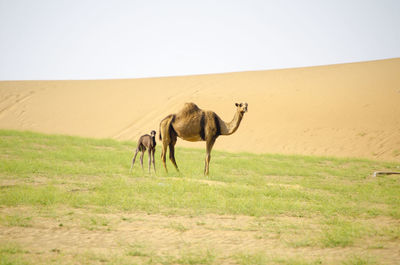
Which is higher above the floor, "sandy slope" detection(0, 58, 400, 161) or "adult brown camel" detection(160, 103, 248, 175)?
"sandy slope" detection(0, 58, 400, 161)

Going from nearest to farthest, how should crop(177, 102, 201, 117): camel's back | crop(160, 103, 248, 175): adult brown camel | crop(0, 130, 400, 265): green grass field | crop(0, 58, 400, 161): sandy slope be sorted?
1. crop(0, 130, 400, 265): green grass field
2. crop(160, 103, 248, 175): adult brown camel
3. crop(177, 102, 201, 117): camel's back
4. crop(0, 58, 400, 161): sandy slope

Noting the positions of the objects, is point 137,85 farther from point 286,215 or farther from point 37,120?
point 286,215

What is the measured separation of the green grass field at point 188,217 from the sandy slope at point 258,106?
1455 centimetres

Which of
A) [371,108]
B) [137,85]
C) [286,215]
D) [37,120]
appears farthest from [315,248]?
[137,85]

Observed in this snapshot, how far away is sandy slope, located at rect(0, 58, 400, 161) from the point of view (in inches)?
1142

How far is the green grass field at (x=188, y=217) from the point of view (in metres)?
5.82

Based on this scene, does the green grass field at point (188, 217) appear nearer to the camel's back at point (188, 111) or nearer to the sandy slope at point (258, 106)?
the camel's back at point (188, 111)

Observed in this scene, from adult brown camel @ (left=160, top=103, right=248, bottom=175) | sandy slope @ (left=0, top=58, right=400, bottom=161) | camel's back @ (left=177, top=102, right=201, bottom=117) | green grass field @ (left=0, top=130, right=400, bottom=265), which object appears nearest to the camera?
green grass field @ (left=0, top=130, right=400, bottom=265)

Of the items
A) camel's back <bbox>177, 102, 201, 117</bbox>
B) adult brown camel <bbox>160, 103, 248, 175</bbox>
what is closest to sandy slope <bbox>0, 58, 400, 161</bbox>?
adult brown camel <bbox>160, 103, 248, 175</bbox>

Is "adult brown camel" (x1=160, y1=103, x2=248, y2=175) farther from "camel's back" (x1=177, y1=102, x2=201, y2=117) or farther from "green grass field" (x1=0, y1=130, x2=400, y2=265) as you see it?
"green grass field" (x1=0, y1=130, x2=400, y2=265)

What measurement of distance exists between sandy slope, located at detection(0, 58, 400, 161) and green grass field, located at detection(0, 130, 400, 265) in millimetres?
14550

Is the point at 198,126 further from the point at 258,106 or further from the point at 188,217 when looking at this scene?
the point at 258,106

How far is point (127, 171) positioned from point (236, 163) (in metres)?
6.09

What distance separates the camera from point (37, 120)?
4166cm
